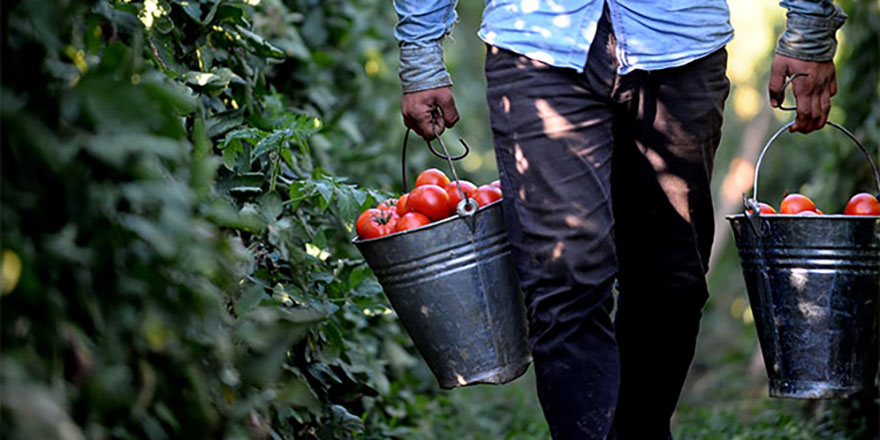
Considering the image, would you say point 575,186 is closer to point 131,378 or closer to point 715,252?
point 131,378

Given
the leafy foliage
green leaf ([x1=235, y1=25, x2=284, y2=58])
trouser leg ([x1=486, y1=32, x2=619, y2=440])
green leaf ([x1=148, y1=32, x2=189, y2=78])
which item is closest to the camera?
the leafy foliage

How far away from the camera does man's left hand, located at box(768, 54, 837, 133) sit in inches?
116

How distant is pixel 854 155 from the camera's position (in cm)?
490

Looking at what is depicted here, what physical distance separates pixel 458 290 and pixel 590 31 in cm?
77

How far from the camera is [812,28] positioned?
2.91 m

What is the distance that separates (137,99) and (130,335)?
36 centimetres

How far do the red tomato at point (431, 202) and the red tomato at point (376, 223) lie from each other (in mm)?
73

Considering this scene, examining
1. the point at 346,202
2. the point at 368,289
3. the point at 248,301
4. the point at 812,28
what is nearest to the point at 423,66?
the point at 346,202

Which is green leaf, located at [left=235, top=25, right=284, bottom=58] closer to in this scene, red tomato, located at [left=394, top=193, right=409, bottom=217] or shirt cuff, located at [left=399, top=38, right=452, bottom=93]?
shirt cuff, located at [left=399, top=38, right=452, bottom=93]

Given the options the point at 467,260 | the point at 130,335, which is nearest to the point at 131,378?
the point at 130,335

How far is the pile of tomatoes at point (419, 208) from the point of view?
2783 millimetres

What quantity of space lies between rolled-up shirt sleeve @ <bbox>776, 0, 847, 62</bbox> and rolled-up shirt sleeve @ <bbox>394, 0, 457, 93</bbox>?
986mm

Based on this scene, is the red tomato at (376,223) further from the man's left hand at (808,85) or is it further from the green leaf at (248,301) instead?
the man's left hand at (808,85)

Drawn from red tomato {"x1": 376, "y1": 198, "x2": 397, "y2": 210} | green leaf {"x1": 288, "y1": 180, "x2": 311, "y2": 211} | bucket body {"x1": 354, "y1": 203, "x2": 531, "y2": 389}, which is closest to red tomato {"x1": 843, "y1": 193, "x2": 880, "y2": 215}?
bucket body {"x1": 354, "y1": 203, "x2": 531, "y2": 389}
